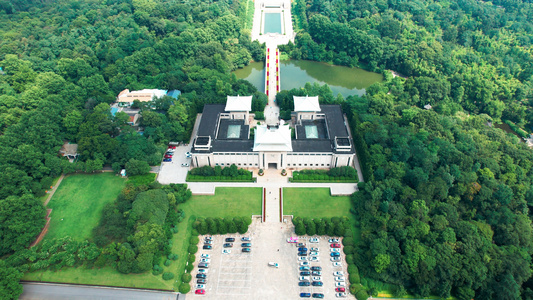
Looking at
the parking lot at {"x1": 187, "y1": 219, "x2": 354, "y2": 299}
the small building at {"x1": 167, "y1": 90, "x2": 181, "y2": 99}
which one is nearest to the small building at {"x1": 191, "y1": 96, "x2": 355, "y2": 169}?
the small building at {"x1": 167, "y1": 90, "x2": 181, "y2": 99}

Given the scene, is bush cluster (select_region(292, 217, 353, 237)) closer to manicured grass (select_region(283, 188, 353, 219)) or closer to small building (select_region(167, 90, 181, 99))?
manicured grass (select_region(283, 188, 353, 219))

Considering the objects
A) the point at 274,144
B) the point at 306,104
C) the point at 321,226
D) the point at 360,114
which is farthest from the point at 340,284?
the point at 360,114

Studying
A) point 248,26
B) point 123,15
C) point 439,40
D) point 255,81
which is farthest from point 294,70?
point 123,15

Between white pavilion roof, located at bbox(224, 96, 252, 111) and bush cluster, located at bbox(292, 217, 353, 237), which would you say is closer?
bush cluster, located at bbox(292, 217, 353, 237)

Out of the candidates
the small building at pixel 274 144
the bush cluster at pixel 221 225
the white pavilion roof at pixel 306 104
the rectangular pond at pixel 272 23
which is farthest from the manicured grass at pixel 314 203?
the rectangular pond at pixel 272 23

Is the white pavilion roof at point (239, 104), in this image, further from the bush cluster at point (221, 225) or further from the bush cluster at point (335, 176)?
the bush cluster at point (221, 225)
